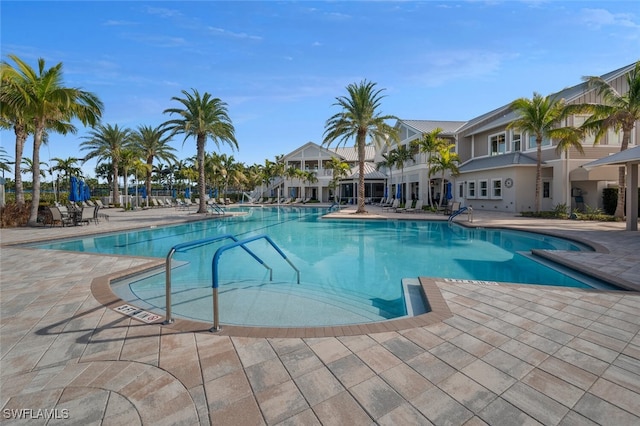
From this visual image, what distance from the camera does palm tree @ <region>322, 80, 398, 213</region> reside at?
2281cm

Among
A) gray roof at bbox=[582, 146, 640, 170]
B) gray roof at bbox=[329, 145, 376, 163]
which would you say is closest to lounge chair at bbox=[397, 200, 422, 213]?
gray roof at bbox=[582, 146, 640, 170]

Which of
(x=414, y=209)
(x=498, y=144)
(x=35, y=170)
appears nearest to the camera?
(x=35, y=170)

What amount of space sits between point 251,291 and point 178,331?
9.28 feet

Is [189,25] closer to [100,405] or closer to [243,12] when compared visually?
[243,12]

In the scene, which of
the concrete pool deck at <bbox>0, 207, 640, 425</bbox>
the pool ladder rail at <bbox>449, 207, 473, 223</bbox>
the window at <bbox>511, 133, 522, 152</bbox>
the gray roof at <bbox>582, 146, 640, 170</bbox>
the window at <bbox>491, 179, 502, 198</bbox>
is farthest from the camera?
the window at <bbox>511, 133, 522, 152</bbox>

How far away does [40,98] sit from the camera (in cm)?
1466

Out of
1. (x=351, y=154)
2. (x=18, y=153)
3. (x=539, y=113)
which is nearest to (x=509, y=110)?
(x=539, y=113)

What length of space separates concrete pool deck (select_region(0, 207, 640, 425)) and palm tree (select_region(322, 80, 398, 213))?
20.0 meters

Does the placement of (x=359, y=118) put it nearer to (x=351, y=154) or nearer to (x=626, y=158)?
(x=626, y=158)

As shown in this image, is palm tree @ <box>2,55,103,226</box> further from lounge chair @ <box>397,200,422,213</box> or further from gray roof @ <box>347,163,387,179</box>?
gray roof @ <box>347,163,387,179</box>

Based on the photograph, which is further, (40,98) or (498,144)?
(498,144)

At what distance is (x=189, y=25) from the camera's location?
11.7m

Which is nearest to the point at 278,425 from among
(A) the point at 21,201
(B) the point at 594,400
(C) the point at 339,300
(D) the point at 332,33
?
(B) the point at 594,400

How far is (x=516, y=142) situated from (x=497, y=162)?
2375mm
